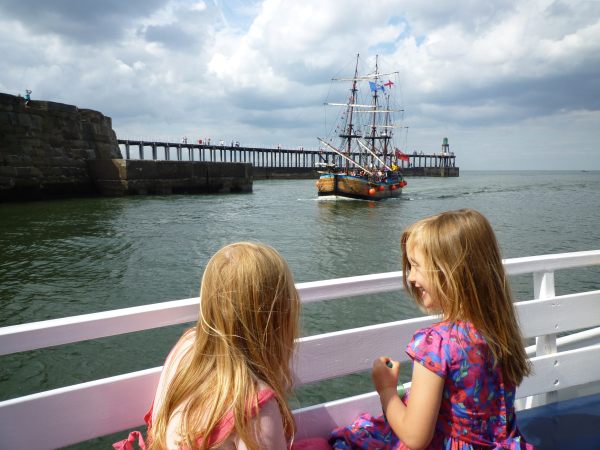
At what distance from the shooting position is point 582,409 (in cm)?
223

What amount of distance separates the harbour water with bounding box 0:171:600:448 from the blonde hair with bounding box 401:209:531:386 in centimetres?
120

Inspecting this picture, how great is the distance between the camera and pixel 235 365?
123cm

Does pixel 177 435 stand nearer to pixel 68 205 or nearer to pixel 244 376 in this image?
pixel 244 376

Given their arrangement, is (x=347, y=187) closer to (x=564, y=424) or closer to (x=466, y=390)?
(x=564, y=424)

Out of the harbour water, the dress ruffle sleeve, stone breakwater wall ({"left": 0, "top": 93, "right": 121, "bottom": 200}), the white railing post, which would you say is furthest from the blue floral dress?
stone breakwater wall ({"left": 0, "top": 93, "right": 121, "bottom": 200})

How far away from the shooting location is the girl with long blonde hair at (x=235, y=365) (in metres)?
1.17

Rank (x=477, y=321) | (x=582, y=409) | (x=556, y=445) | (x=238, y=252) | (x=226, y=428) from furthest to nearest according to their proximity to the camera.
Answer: (x=582, y=409), (x=556, y=445), (x=477, y=321), (x=238, y=252), (x=226, y=428)

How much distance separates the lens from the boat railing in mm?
1396

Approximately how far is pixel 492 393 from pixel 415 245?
0.48 meters

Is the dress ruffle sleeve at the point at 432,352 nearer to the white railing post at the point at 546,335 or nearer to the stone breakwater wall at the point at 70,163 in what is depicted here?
the white railing post at the point at 546,335

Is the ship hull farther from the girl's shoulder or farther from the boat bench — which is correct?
the girl's shoulder

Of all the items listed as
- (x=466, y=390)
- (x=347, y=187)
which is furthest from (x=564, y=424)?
(x=347, y=187)

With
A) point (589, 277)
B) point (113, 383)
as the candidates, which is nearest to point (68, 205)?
point (589, 277)

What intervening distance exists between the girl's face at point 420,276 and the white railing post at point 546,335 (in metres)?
0.92
